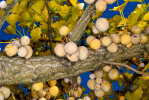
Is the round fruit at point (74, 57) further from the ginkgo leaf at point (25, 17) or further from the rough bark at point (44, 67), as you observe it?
the ginkgo leaf at point (25, 17)

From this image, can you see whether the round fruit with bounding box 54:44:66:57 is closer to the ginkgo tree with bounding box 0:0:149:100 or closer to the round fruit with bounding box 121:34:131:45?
the ginkgo tree with bounding box 0:0:149:100

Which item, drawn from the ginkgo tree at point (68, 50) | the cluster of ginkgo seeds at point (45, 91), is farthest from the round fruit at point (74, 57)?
the cluster of ginkgo seeds at point (45, 91)

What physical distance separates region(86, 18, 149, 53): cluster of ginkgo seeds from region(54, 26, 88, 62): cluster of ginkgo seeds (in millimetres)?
42

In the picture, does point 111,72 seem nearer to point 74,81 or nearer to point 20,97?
point 74,81

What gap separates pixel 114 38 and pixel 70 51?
0.13 m

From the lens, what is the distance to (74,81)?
0.49 meters

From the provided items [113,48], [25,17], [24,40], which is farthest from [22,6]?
[113,48]

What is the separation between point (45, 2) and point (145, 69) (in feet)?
1.10

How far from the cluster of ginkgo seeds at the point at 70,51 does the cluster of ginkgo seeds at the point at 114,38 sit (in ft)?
0.14

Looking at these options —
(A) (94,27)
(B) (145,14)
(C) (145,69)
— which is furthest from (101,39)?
(C) (145,69)

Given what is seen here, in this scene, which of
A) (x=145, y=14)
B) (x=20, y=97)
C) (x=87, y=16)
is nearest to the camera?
(x=87, y=16)

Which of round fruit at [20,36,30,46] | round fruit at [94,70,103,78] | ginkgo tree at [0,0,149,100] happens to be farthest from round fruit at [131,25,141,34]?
round fruit at [20,36,30,46]

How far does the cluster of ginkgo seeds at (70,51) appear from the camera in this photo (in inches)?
15.8

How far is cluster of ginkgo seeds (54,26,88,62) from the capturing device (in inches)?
15.8
